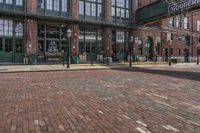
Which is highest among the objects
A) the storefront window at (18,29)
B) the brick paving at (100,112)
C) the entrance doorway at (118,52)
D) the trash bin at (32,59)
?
the storefront window at (18,29)

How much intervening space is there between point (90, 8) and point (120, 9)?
5.76 metres

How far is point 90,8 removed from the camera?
38.3 metres

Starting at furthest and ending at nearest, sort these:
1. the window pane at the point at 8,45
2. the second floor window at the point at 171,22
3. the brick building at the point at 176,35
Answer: the second floor window at the point at 171,22 → the brick building at the point at 176,35 → the window pane at the point at 8,45

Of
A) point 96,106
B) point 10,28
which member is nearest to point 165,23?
point 10,28

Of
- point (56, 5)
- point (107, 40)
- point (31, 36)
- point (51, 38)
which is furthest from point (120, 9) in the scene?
point (31, 36)

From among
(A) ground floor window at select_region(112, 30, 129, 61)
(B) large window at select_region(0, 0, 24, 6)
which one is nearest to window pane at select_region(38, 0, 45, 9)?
(B) large window at select_region(0, 0, 24, 6)

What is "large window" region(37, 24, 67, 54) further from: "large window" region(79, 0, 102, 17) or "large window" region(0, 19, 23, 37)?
"large window" region(79, 0, 102, 17)

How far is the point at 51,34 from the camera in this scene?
34469 mm

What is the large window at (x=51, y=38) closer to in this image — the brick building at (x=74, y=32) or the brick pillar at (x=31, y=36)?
the brick building at (x=74, y=32)

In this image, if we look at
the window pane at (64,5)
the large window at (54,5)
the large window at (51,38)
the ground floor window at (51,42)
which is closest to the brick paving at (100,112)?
the ground floor window at (51,42)

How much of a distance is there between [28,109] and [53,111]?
0.74 meters

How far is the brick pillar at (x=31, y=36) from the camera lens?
31969mm

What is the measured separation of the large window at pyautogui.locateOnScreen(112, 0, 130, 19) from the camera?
40991mm

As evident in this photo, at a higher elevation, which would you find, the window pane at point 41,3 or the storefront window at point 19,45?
the window pane at point 41,3
